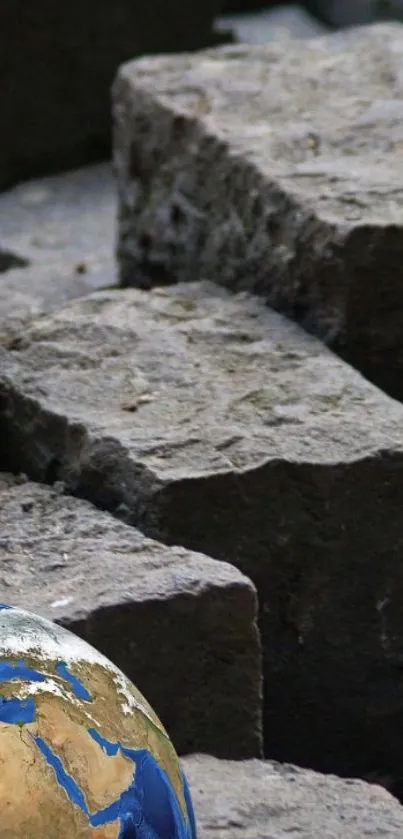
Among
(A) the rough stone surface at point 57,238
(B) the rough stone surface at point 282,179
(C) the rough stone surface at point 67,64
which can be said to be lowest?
(A) the rough stone surface at point 57,238

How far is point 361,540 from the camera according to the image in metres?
2.01

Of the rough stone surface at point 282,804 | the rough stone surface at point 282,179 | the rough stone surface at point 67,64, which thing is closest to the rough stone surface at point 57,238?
the rough stone surface at point 67,64

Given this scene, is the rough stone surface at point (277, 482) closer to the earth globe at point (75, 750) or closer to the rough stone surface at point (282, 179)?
the rough stone surface at point (282, 179)

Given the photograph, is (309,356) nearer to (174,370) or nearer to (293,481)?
(174,370)

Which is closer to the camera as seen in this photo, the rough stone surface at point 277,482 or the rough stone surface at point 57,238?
the rough stone surface at point 277,482

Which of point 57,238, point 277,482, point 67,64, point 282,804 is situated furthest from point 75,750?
point 67,64

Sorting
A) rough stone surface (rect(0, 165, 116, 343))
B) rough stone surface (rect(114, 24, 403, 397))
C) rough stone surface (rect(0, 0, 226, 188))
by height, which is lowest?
rough stone surface (rect(0, 165, 116, 343))

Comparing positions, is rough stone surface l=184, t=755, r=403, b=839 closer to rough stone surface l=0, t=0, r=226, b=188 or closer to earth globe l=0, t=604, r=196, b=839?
earth globe l=0, t=604, r=196, b=839

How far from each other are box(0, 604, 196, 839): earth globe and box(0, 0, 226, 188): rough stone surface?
350 cm

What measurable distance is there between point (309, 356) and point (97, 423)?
0.41 m

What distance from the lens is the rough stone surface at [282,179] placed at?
2.37 metres

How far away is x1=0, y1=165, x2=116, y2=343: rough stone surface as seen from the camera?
3488mm

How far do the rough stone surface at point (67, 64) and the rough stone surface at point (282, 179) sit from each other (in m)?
1.37

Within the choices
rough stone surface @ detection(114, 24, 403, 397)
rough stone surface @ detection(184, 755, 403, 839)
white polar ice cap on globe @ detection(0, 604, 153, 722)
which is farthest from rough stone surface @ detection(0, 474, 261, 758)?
rough stone surface @ detection(114, 24, 403, 397)
